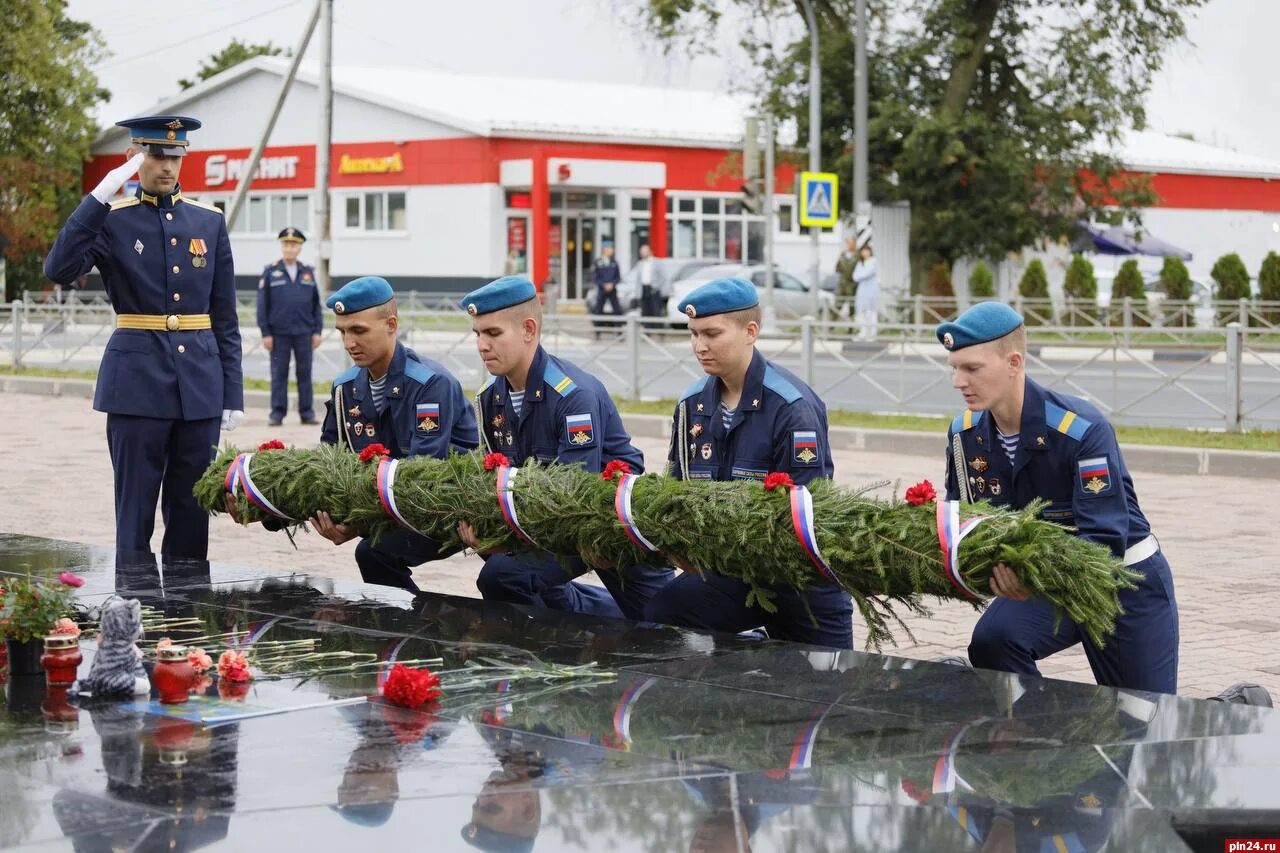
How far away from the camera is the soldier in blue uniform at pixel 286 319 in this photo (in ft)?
56.2

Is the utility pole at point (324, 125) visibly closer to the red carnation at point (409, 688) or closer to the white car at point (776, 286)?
the white car at point (776, 286)

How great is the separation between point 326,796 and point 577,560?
8.19 feet

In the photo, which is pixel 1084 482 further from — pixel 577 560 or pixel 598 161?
pixel 598 161

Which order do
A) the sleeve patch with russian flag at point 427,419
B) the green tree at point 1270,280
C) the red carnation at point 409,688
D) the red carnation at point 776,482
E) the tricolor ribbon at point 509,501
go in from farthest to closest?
the green tree at point 1270,280, the sleeve patch with russian flag at point 427,419, the tricolor ribbon at point 509,501, the red carnation at point 776,482, the red carnation at point 409,688

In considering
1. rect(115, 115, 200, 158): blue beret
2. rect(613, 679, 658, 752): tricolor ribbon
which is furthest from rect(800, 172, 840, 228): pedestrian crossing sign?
Result: rect(613, 679, 658, 752): tricolor ribbon

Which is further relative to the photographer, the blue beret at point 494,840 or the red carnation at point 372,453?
the red carnation at point 372,453

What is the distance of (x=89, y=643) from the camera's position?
5281 mm

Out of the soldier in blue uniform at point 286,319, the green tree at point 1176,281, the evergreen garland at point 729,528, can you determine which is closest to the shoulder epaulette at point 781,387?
the evergreen garland at point 729,528

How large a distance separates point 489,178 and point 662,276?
388 inches

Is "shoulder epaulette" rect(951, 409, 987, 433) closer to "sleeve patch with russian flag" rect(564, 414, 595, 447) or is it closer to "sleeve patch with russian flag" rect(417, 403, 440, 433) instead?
"sleeve patch with russian flag" rect(564, 414, 595, 447)

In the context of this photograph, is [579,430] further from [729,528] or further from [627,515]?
[729,528]

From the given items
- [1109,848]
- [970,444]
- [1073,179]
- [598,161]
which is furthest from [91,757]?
[598,161]

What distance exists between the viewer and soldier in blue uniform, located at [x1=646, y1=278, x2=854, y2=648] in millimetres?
5801

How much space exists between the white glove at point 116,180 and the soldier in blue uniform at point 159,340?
0.06 ft
